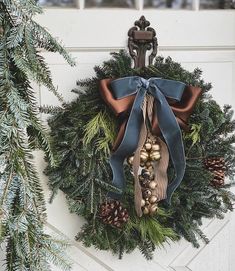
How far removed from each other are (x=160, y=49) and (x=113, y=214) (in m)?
0.45

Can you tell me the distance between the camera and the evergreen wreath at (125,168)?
3.82 feet

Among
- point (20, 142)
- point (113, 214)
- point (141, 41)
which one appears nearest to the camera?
point (20, 142)

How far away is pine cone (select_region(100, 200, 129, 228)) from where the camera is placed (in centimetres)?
117

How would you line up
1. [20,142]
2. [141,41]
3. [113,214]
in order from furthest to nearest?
[141,41] → [113,214] → [20,142]

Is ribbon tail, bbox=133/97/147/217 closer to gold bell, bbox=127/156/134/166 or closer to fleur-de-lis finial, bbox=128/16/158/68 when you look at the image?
gold bell, bbox=127/156/134/166

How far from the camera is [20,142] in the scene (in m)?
0.86

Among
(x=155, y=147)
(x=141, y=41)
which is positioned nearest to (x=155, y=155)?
(x=155, y=147)

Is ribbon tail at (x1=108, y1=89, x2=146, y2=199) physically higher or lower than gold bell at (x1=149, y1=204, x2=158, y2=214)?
higher

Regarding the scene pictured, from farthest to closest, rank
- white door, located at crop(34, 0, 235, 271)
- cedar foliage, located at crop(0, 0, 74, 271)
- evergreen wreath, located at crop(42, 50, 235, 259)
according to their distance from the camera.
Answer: white door, located at crop(34, 0, 235, 271)
evergreen wreath, located at crop(42, 50, 235, 259)
cedar foliage, located at crop(0, 0, 74, 271)

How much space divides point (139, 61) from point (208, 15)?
0.78ft

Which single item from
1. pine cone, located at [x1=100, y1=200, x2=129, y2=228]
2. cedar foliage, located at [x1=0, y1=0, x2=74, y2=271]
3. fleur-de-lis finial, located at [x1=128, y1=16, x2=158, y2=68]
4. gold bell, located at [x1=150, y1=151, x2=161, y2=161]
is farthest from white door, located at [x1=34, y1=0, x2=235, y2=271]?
cedar foliage, located at [x1=0, y1=0, x2=74, y2=271]

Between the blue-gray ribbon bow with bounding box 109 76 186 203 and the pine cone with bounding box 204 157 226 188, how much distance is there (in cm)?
9

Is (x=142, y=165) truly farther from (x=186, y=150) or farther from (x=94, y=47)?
(x=94, y=47)

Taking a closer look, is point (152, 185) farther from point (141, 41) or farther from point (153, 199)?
point (141, 41)
